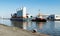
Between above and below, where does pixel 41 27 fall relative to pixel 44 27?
above

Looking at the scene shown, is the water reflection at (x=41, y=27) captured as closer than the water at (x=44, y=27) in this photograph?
No

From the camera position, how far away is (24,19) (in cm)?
11412

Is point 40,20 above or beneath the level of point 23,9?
beneath

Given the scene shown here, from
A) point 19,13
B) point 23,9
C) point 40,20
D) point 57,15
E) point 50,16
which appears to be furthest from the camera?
point 50,16

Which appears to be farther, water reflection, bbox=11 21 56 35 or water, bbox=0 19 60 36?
water reflection, bbox=11 21 56 35

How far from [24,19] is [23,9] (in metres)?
7.16

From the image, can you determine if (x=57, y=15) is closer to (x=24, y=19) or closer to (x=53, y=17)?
(x=53, y=17)

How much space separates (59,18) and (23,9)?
4068cm

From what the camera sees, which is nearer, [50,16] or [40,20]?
[40,20]

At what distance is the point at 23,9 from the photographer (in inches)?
4459

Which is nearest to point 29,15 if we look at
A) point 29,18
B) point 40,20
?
point 29,18

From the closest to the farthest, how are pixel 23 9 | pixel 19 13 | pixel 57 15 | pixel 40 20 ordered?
pixel 40 20 → pixel 23 9 → pixel 19 13 → pixel 57 15

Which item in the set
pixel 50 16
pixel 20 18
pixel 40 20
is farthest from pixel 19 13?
pixel 50 16

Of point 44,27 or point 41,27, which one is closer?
point 41,27
